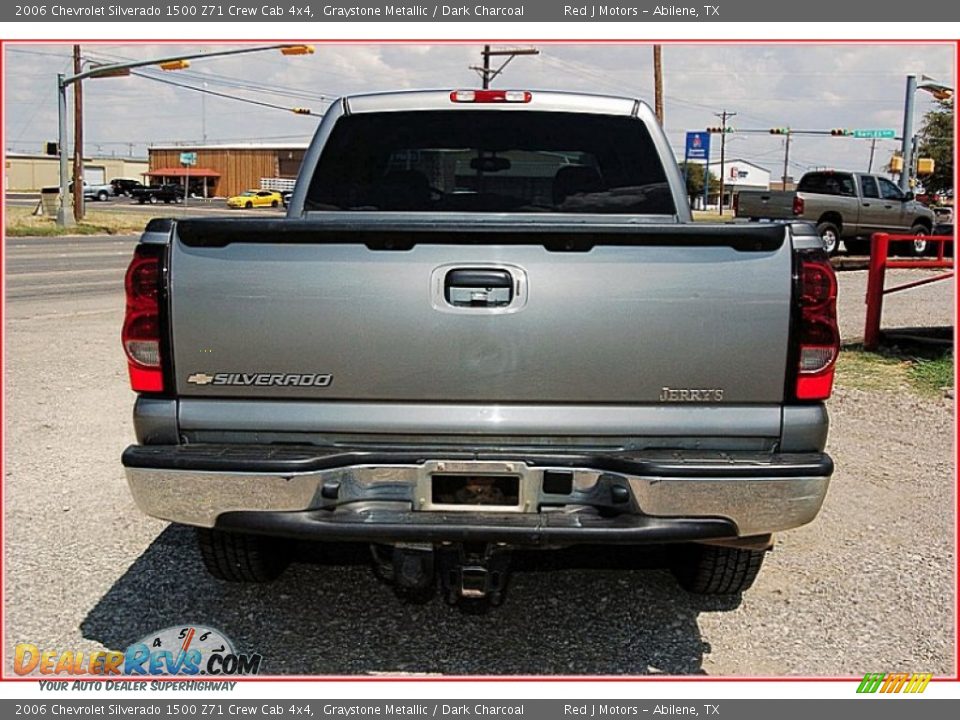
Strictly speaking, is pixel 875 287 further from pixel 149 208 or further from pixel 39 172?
pixel 39 172

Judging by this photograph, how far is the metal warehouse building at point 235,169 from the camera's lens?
99625 millimetres

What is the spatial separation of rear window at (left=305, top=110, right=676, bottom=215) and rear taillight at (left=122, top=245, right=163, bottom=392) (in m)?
1.78

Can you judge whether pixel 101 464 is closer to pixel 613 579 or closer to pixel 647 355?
pixel 613 579

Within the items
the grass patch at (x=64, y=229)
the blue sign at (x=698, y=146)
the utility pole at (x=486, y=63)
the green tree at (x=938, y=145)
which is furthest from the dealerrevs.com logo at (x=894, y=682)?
the blue sign at (x=698, y=146)

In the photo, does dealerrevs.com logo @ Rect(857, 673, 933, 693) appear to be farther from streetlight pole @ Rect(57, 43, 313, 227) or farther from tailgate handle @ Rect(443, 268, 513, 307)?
streetlight pole @ Rect(57, 43, 313, 227)

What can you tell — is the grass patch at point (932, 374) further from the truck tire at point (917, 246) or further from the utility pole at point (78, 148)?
the utility pole at point (78, 148)

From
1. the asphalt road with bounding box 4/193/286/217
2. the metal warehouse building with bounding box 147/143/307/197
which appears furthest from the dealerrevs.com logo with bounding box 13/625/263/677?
the metal warehouse building with bounding box 147/143/307/197

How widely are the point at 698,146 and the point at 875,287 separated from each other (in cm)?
5925

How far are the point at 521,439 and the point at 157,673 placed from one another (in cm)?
161

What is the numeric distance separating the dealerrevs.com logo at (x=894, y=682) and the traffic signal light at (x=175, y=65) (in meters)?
27.3

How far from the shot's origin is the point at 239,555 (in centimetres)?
410

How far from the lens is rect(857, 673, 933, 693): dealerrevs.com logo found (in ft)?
12.1

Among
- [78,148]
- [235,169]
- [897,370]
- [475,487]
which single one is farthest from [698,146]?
[475,487]

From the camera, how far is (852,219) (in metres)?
22.2
